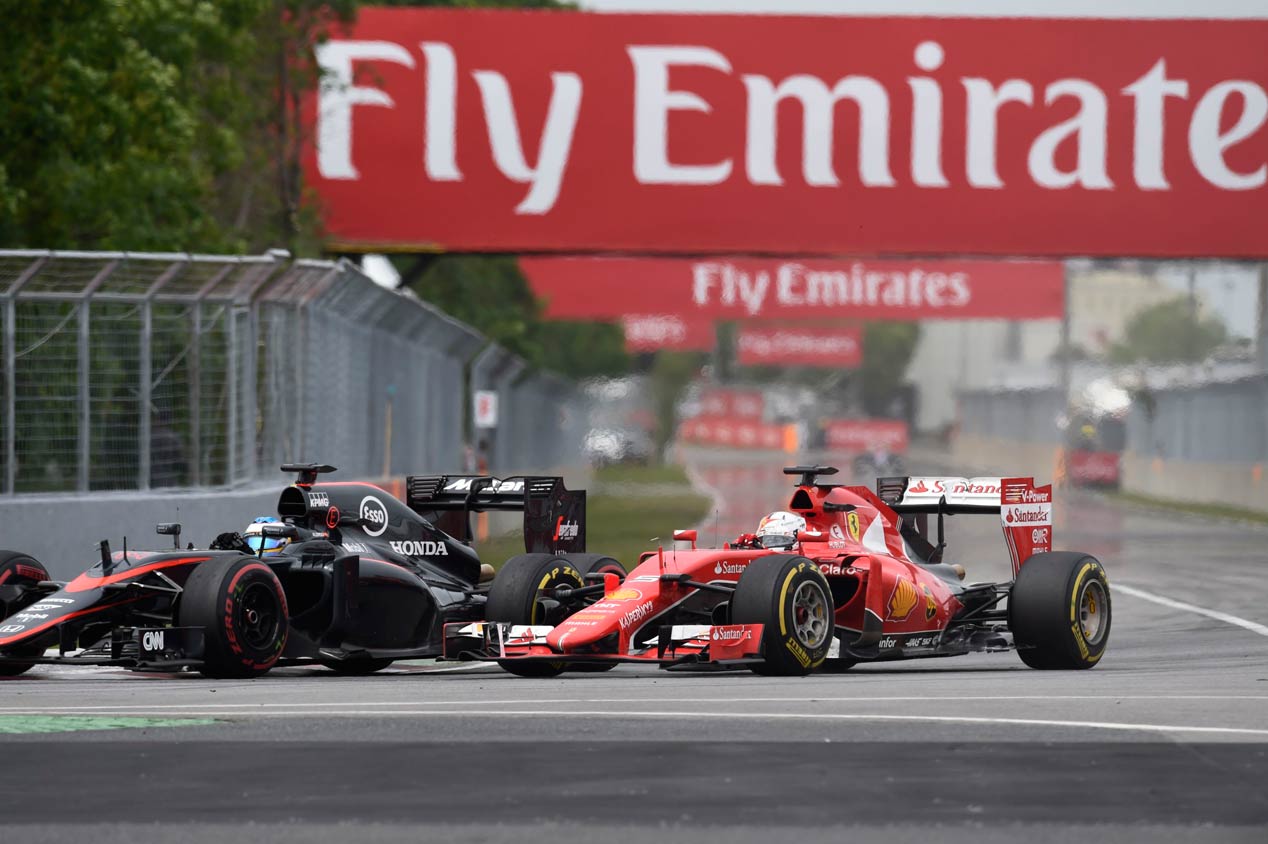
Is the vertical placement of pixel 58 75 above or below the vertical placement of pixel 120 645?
above

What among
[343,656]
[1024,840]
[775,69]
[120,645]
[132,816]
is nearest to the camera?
[1024,840]

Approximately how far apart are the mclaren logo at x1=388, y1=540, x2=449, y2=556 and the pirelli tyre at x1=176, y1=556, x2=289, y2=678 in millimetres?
1567

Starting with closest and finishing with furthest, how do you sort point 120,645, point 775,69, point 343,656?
1. point 120,645
2. point 343,656
3. point 775,69

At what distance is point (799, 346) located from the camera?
82938 millimetres

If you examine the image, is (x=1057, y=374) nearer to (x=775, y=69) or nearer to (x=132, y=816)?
(x=775, y=69)

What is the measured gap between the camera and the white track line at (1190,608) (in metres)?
17.5

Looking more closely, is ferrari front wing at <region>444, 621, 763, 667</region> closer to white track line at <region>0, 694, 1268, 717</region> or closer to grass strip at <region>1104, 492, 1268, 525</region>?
white track line at <region>0, 694, 1268, 717</region>

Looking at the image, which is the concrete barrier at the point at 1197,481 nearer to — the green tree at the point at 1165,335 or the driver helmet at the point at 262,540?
the green tree at the point at 1165,335

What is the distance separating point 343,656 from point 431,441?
55.5ft

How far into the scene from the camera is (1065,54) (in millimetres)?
30250

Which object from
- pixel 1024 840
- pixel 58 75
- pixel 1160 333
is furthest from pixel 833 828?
pixel 1160 333

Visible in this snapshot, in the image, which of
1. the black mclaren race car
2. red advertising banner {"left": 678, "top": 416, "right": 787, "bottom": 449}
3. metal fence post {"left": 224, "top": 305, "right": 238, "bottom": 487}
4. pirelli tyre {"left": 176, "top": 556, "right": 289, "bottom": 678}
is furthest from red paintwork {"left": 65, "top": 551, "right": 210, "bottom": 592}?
red advertising banner {"left": 678, "top": 416, "right": 787, "bottom": 449}

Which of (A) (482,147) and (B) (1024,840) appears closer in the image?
(B) (1024,840)

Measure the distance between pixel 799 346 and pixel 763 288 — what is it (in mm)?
25216
